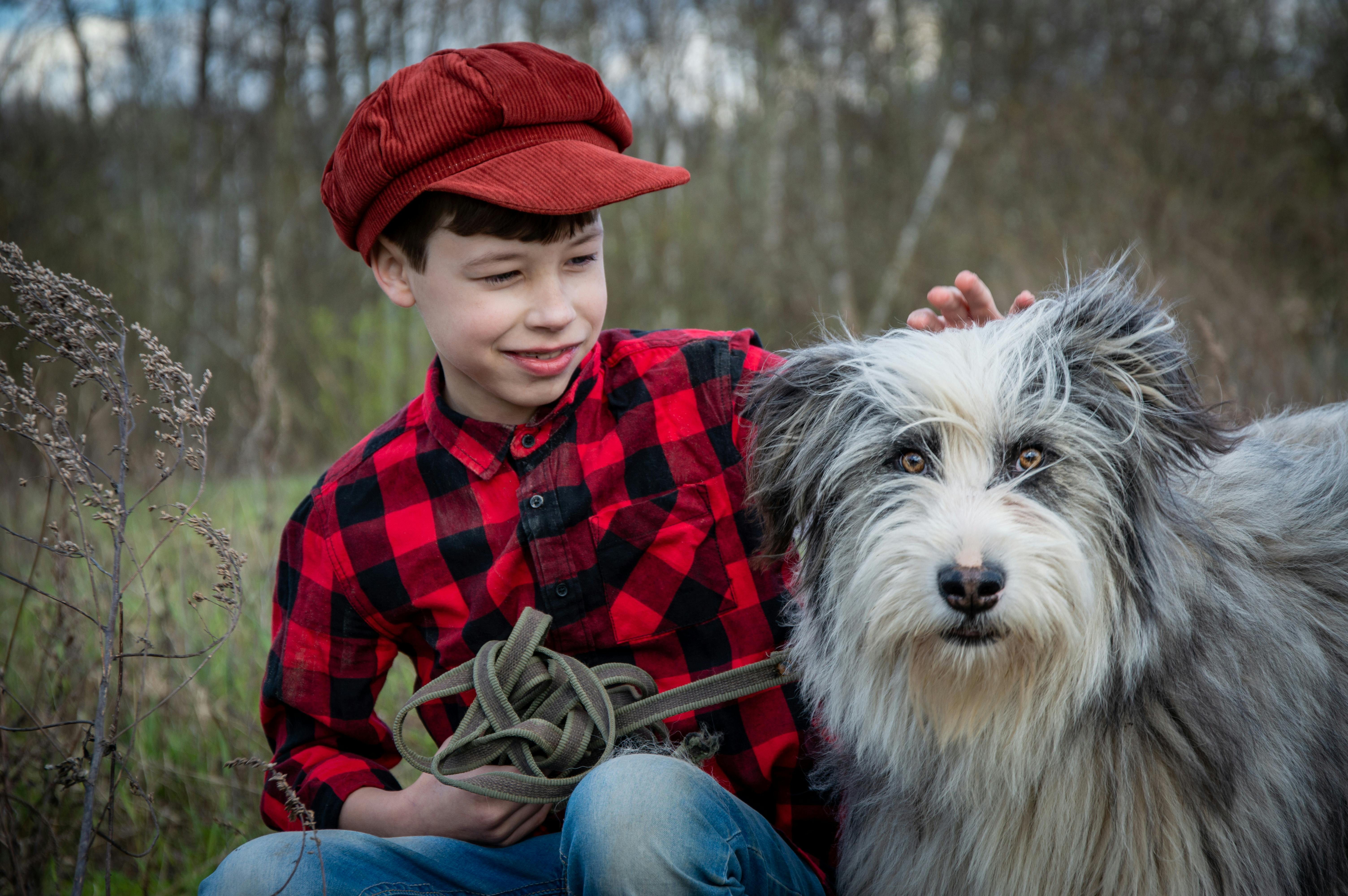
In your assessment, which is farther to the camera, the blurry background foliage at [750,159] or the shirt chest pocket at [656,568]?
the blurry background foliage at [750,159]

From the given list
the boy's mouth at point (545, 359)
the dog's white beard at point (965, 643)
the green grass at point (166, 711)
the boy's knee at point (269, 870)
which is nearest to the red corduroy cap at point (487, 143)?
the boy's mouth at point (545, 359)

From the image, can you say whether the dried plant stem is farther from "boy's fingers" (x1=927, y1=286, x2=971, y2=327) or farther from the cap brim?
"boy's fingers" (x1=927, y1=286, x2=971, y2=327)

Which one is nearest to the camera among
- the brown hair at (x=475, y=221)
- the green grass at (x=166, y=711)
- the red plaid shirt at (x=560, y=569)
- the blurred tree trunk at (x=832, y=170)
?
the brown hair at (x=475, y=221)

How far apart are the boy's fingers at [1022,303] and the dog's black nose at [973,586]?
0.80 meters

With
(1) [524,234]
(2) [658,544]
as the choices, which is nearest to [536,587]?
(2) [658,544]

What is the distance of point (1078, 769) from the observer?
6.02 feet

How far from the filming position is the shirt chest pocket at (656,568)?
2279 mm

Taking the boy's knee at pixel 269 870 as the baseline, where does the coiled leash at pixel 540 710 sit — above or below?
above

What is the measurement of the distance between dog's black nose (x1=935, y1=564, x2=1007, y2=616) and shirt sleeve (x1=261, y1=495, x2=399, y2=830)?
142 centimetres

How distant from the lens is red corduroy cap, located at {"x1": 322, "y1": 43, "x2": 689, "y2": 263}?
2.11 metres

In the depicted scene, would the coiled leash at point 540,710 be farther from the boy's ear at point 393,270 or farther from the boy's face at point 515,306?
the boy's ear at point 393,270

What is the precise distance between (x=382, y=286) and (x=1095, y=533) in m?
1.67

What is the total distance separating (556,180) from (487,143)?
189 mm

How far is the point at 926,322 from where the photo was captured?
239cm
